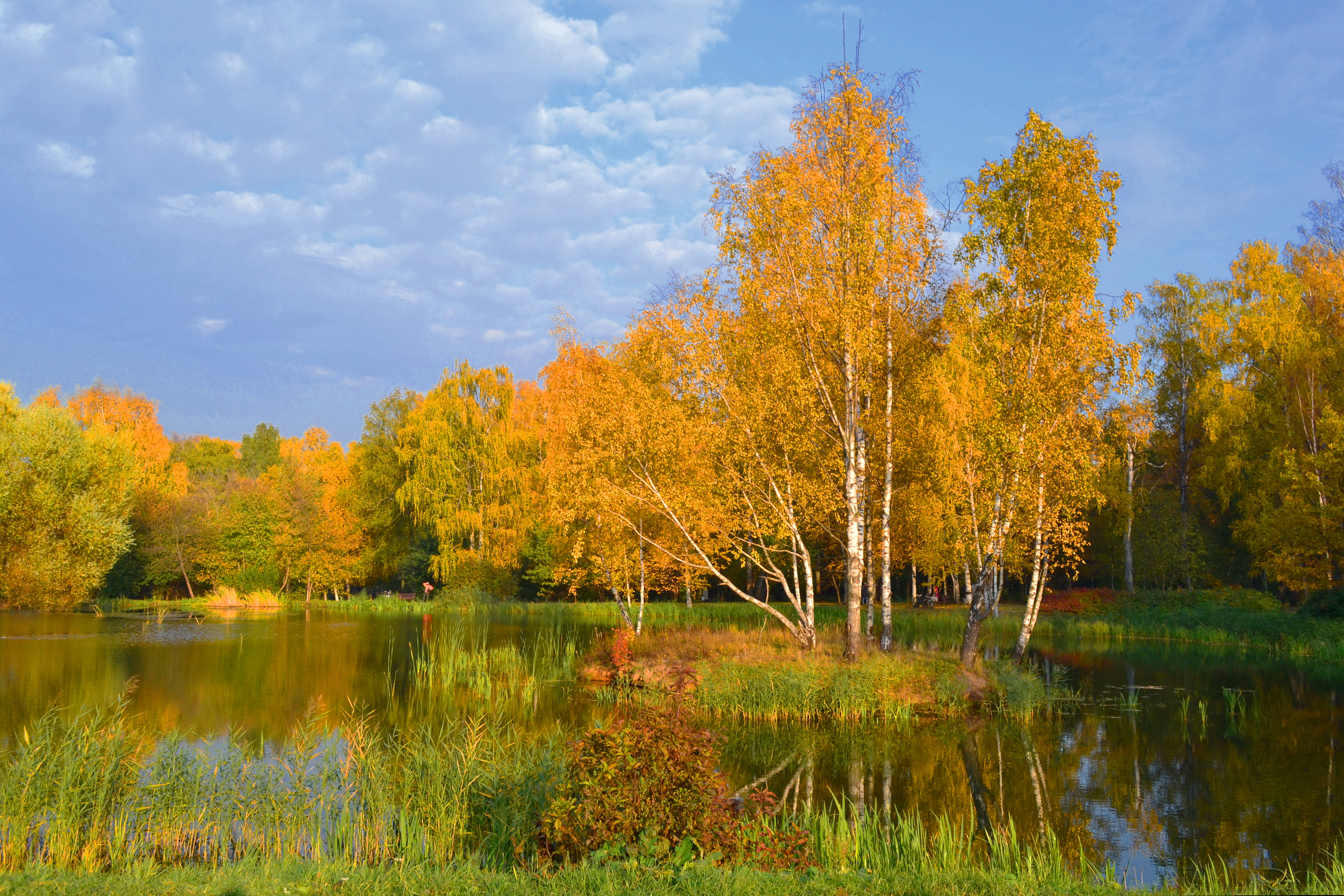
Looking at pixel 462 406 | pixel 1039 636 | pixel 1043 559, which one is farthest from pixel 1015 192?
pixel 462 406

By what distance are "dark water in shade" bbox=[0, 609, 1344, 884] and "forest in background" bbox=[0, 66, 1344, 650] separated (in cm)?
355

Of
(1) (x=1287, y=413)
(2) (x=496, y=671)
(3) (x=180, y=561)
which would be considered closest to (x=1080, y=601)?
(1) (x=1287, y=413)

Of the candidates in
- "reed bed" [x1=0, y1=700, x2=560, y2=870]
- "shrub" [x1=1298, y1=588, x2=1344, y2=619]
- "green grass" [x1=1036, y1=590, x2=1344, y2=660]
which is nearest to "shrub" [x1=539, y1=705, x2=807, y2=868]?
"reed bed" [x1=0, y1=700, x2=560, y2=870]

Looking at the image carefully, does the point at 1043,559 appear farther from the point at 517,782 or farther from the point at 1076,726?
the point at 517,782

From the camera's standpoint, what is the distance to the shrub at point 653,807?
21.0 feet

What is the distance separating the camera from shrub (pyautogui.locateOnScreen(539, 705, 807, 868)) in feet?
21.0

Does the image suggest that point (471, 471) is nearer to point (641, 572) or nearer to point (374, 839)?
Answer: point (641, 572)

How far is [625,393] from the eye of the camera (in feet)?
66.3

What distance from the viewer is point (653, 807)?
21.2ft

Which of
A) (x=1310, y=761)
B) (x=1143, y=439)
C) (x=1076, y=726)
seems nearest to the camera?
(x=1310, y=761)

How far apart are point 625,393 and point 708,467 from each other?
2.80 meters

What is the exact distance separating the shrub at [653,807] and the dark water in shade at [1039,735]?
393 cm

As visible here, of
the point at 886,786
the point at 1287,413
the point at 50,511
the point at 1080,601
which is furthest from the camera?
the point at 1080,601

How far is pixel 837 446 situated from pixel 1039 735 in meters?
8.12
